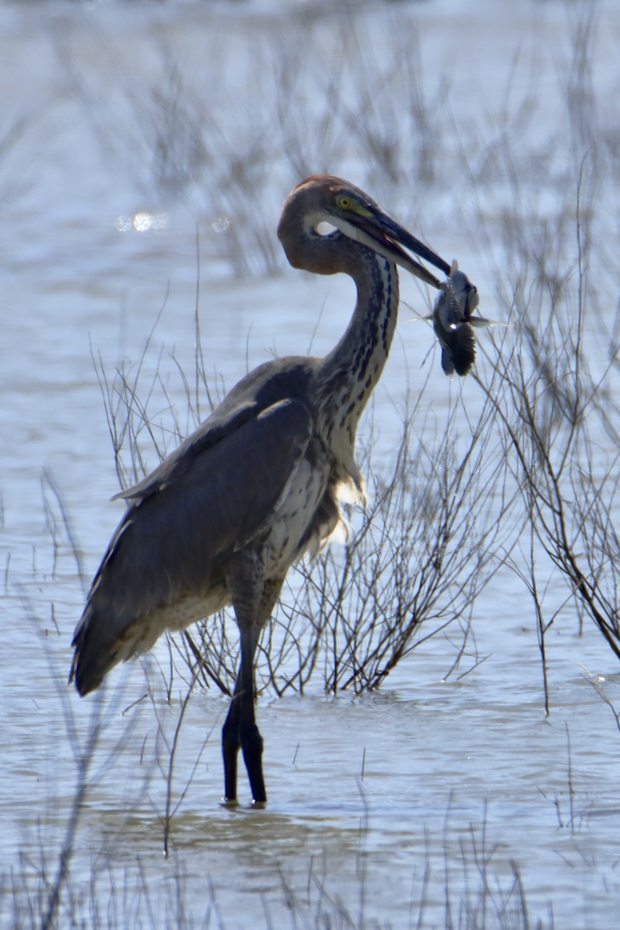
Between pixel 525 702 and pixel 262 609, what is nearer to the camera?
pixel 262 609

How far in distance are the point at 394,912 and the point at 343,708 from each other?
1572 mm

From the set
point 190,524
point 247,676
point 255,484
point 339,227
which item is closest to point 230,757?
point 247,676

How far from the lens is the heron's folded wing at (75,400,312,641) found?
399 cm

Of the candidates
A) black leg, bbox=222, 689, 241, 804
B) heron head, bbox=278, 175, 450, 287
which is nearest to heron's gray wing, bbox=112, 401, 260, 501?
heron head, bbox=278, 175, 450, 287

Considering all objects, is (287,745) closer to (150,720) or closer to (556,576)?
(150,720)

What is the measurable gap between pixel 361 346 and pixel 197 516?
0.66m

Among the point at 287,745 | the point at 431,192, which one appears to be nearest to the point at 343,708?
the point at 287,745

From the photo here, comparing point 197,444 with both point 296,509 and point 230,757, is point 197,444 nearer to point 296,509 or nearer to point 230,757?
point 296,509

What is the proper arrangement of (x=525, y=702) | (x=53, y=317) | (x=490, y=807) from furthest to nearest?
(x=53, y=317) < (x=525, y=702) < (x=490, y=807)

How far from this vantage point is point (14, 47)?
2306cm

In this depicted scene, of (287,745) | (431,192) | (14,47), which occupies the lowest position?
(287,745)

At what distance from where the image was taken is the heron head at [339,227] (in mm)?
4074

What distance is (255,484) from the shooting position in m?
4.00

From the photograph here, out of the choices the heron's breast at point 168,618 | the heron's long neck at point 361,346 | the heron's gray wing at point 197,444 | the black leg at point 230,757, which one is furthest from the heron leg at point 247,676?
the heron's long neck at point 361,346
